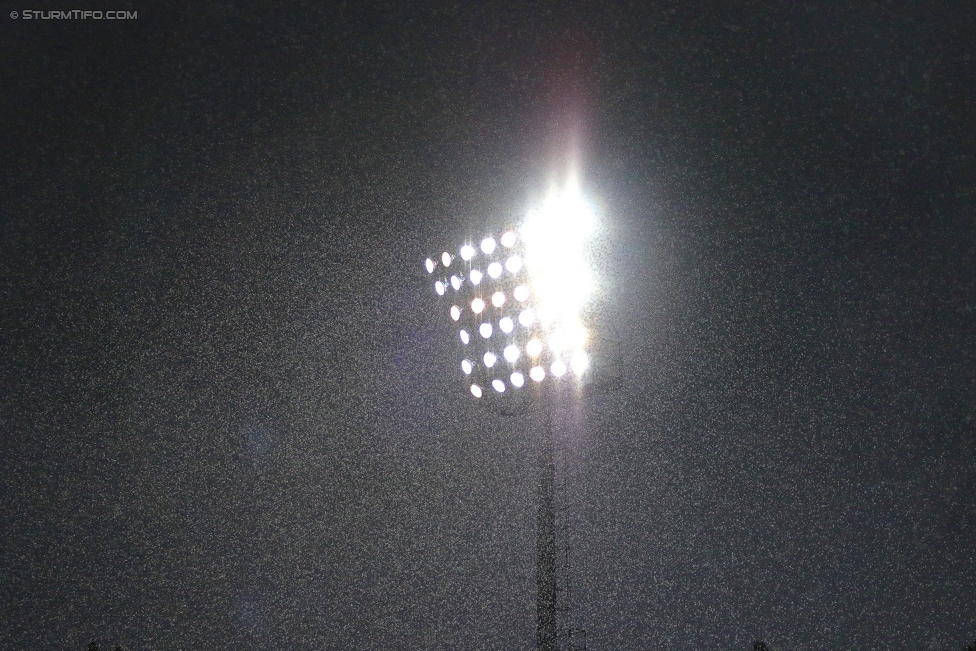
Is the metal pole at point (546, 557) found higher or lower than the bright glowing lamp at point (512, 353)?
lower

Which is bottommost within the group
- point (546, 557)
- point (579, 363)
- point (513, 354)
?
point (546, 557)

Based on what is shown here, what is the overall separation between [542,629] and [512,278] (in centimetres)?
279

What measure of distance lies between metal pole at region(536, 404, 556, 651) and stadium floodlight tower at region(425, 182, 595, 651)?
18 mm

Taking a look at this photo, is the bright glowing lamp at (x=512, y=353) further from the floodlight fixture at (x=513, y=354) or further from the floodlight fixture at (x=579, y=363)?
the floodlight fixture at (x=579, y=363)

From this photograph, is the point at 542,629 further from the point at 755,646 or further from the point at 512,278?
the point at 755,646

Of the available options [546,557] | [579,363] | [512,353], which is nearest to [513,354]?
[512,353]

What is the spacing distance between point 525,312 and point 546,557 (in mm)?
1962

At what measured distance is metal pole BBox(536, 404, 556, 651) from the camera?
6.20 m

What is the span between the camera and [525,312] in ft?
22.2

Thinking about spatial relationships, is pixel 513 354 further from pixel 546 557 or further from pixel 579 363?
pixel 546 557

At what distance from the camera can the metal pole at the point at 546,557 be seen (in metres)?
6.20

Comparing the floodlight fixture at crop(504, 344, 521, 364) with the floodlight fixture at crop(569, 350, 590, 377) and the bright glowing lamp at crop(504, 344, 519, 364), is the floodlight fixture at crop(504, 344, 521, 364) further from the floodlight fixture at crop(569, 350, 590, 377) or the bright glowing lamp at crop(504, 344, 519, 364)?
the floodlight fixture at crop(569, 350, 590, 377)

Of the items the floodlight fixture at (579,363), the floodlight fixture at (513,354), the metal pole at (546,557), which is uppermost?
the floodlight fixture at (513,354)

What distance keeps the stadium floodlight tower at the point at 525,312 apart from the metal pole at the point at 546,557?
2 cm
